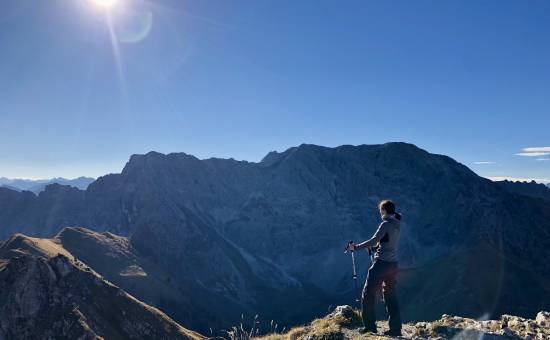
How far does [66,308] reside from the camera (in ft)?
242

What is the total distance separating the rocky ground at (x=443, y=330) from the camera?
14352mm

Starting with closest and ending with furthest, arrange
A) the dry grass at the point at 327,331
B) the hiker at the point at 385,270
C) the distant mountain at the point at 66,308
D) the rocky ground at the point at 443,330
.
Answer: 1. the hiker at the point at 385,270
2. the rocky ground at the point at 443,330
3. the dry grass at the point at 327,331
4. the distant mountain at the point at 66,308

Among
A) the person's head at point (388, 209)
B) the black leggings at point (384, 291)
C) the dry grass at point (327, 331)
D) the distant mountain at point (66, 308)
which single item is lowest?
the distant mountain at point (66, 308)

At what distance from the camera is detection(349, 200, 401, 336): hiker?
1411cm

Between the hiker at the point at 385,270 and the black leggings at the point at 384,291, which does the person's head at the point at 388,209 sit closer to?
the hiker at the point at 385,270

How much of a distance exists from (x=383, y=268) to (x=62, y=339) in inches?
2725

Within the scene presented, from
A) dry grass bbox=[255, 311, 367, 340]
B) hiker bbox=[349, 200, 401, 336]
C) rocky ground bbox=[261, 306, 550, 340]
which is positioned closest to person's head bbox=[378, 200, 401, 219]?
hiker bbox=[349, 200, 401, 336]

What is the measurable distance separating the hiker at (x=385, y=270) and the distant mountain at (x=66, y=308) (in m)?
65.1

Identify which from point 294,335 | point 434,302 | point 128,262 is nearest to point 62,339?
point 294,335

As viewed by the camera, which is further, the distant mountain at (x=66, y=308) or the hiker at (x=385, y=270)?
the distant mountain at (x=66, y=308)

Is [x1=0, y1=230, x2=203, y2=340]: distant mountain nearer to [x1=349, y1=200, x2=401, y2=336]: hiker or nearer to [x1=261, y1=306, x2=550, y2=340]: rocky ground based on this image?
[x1=261, y1=306, x2=550, y2=340]: rocky ground

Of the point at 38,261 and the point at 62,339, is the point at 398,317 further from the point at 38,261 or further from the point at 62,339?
the point at 38,261

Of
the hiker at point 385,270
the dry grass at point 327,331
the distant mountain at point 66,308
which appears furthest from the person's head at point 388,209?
the distant mountain at point 66,308

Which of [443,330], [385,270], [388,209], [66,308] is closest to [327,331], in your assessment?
[385,270]
